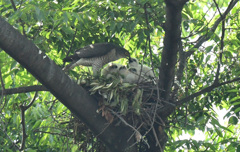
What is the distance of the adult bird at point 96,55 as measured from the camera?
20.7ft

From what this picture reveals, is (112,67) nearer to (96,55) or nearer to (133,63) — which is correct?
(96,55)

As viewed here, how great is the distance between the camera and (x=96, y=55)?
6.62 meters

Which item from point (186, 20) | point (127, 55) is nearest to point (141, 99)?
point (186, 20)

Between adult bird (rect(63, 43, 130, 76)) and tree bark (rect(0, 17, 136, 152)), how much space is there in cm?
111

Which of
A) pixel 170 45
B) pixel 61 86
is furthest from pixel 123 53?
pixel 61 86

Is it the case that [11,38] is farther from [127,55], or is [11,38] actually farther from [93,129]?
[127,55]

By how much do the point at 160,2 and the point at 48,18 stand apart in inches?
60.0

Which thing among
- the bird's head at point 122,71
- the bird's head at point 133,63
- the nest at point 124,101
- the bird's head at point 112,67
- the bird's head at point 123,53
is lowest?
the nest at point 124,101

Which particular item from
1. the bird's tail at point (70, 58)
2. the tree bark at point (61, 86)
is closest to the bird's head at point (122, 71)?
the bird's tail at point (70, 58)

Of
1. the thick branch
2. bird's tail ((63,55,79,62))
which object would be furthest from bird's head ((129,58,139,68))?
the thick branch

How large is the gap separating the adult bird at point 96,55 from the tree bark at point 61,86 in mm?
1108

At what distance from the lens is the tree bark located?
4.16 metres

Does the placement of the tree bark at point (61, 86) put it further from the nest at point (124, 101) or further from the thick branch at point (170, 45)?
the thick branch at point (170, 45)

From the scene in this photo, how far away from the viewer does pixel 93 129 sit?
5156 mm
